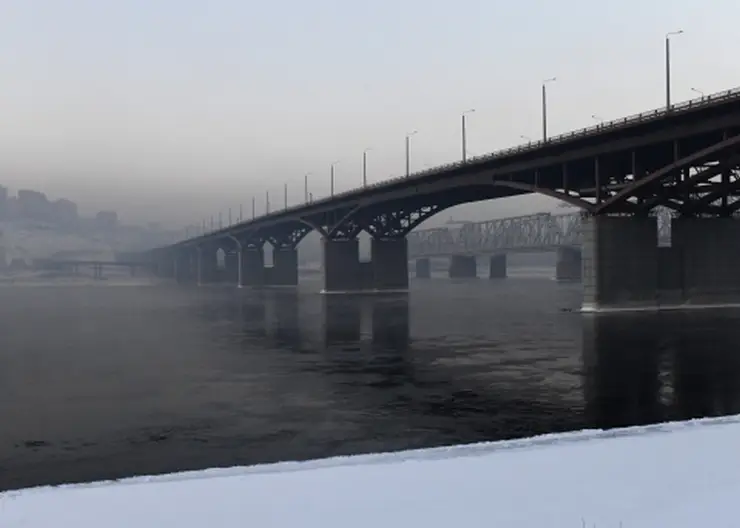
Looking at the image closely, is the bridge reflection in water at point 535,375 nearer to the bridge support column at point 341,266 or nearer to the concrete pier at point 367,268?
the bridge support column at point 341,266

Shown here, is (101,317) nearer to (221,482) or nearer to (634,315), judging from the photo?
(634,315)

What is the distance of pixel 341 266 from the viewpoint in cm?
11444

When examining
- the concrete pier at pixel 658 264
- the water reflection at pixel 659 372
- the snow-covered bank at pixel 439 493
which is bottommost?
the water reflection at pixel 659 372

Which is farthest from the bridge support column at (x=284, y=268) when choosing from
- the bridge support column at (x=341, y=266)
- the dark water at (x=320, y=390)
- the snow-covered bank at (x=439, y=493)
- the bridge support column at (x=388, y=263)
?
the snow-covered bank at (x=439, y=493)

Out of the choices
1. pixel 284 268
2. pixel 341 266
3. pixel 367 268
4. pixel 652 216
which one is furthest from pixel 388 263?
pixel 652 216

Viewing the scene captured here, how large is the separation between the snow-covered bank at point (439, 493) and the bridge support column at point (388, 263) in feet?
331

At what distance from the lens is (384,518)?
8.48 metres

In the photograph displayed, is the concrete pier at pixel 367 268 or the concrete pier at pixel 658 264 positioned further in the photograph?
the concrete pier at pixel 367 268

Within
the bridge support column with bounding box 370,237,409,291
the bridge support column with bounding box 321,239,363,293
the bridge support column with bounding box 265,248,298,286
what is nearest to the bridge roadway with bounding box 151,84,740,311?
the bridge support column with bounding box 370,237,409,291

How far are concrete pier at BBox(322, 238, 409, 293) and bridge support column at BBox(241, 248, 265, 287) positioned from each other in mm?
49068

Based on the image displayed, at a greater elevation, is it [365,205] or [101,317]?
[365,205]

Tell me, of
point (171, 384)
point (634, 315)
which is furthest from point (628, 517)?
point (634, 315)

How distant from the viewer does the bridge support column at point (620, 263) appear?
61875 millimetres

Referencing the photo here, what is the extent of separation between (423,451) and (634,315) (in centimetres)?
4987
